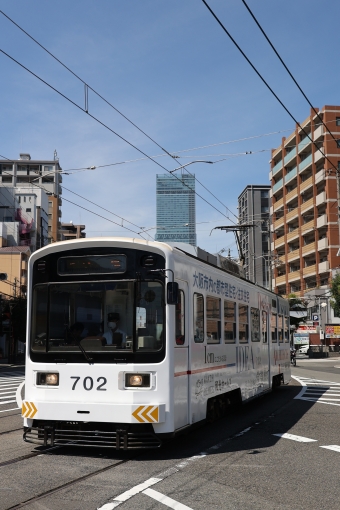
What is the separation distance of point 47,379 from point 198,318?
2.40m

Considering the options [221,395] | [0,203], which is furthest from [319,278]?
[221,395]

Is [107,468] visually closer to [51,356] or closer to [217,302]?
[51,356]

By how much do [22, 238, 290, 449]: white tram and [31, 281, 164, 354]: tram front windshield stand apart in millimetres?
13

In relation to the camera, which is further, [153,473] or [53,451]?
[53,451]

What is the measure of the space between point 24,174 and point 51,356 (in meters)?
118

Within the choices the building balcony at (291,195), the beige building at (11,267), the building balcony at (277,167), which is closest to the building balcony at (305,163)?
the building balcony at (291,195)

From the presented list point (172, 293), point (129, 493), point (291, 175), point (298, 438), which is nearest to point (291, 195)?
point (291, 175)

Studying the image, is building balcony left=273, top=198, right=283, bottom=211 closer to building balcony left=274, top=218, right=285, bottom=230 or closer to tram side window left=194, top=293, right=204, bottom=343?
building balcony left=274, top=218, right=285, bottom=230

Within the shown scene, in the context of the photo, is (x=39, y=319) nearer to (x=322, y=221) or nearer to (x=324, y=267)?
(x=324, y=267)

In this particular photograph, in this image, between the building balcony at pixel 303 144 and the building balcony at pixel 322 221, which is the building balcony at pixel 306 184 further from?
the building balcony at pixel 322 221

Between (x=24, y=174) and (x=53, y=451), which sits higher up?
(x=24, y=174)

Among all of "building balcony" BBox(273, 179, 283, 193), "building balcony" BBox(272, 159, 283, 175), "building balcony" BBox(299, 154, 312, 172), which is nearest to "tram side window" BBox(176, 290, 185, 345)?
"building balcony" BBox(299, 154, 312, 172)

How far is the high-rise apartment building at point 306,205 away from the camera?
234 ft

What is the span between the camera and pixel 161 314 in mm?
8328
